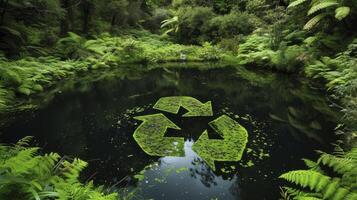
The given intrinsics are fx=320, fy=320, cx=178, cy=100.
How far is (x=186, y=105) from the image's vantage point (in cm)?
842

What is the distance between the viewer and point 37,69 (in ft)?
32.8

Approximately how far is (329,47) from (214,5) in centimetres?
1095

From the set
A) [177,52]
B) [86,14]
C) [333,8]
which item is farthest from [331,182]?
[86,14]

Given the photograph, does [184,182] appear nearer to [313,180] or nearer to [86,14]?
[313,180]

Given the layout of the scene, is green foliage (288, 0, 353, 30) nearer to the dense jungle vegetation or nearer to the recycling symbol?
the dense jungle vegetation

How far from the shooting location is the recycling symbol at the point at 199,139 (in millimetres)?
5668

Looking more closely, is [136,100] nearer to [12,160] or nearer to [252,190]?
[252,190]

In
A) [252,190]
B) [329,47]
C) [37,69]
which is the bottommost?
[252,190]

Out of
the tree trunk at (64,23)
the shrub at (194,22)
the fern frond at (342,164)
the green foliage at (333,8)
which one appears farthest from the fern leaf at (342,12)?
the tree trunk at (64,23)

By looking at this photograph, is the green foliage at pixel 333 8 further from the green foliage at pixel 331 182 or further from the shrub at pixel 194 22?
the green foliage at pixel 331 182

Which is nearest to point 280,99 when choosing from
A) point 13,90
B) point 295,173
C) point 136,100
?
point 136,100

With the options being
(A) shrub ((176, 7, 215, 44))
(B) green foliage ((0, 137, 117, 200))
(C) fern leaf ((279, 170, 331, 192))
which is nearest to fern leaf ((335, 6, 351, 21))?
(C) fern leaf ((279, 170, 331, 192))

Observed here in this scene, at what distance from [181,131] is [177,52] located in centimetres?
1111

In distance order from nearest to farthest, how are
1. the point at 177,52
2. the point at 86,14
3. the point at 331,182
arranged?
the point at 331,182
the point at 86,14
the point at 177,52
